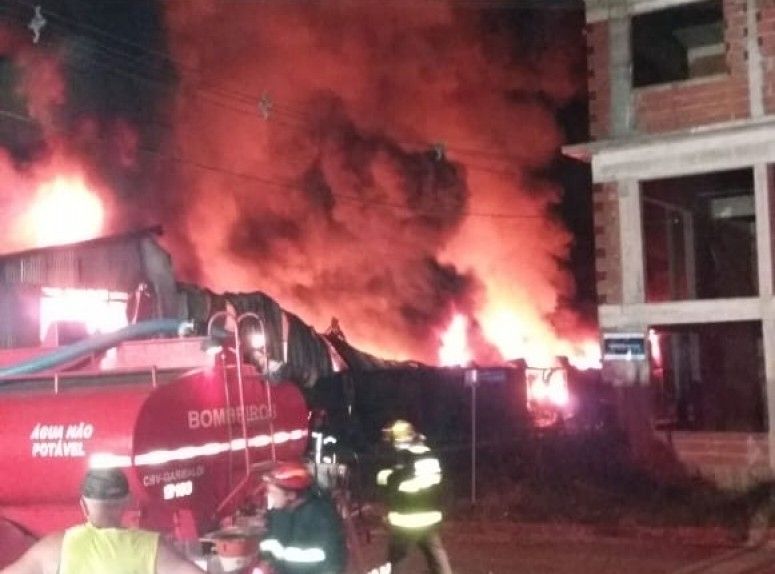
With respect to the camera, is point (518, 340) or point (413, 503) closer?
point (413, 503)

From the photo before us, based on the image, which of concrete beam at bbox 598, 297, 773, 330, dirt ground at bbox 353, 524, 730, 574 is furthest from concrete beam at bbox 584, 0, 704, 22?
dirt ground at bbox 353, 524, 730, 574

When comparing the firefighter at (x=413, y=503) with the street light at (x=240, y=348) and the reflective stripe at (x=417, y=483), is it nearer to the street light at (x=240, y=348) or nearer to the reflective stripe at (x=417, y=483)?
the reflective stripe at (x=417, y=483)

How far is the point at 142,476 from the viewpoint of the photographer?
605 centimetres

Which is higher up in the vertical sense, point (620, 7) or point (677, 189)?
point (620, 7)

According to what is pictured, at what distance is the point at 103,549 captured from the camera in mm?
3473

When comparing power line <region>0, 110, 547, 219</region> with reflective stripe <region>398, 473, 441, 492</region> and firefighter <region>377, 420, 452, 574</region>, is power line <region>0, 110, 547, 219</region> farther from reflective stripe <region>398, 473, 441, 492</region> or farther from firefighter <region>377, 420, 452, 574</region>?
reflective stripe <region>398, 473, 441, 492</region>

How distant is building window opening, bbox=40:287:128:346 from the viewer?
7.82 meters

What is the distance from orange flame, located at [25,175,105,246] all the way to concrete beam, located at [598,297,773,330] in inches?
423

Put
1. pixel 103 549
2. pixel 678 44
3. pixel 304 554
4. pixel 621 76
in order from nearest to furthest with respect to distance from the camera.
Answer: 1. pixel 103 549
2. pixel 304 554
3. pixel 621 76
4. pixel 678 44

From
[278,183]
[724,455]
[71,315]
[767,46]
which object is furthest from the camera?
[278,183]

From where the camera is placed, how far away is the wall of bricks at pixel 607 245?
16.5 metres

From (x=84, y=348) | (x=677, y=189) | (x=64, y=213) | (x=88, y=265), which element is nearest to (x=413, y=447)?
(x=84, y=348)

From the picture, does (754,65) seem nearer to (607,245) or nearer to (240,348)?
(607,245)

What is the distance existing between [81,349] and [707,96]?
36.8 ft
